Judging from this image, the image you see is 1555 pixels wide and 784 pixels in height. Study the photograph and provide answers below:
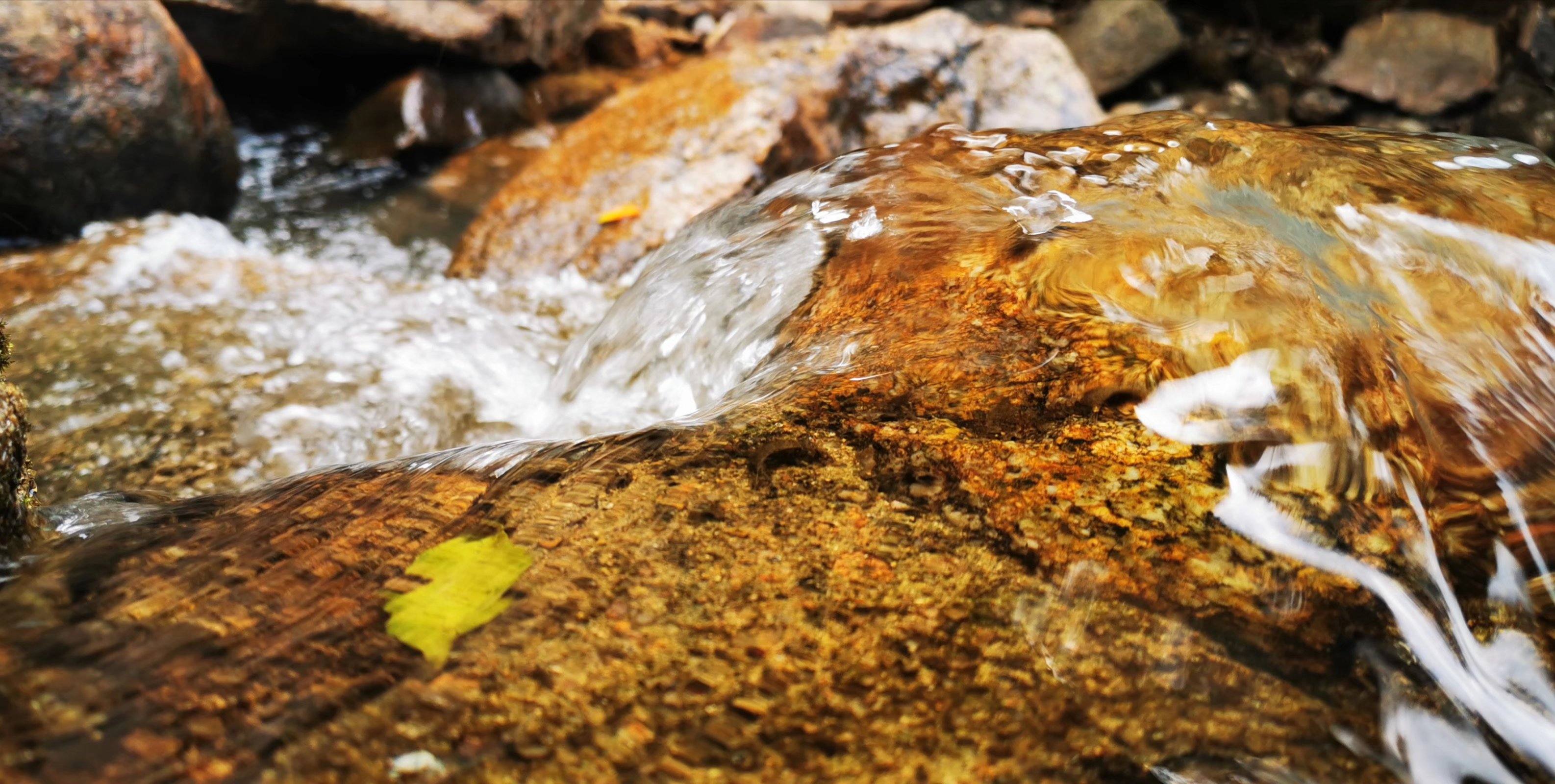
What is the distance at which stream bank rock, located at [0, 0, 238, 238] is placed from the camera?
13.3ft

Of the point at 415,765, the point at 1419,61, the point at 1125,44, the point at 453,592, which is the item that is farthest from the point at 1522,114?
the point at 415,765

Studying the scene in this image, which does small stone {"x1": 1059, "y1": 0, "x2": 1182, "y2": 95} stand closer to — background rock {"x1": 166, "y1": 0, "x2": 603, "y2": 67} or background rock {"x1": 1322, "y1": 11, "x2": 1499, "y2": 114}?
background rock {"x1": 1322, "y1": 11, "x2": 1499, "y2": 114}

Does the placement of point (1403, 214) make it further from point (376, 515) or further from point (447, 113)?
point (447, 113)

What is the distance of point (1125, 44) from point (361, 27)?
A: 633 centimetres

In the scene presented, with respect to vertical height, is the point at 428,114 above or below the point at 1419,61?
above

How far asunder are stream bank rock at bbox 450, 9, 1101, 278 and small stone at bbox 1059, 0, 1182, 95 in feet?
8.08

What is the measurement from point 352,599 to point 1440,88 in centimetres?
905

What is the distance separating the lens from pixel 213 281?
412 centimetres

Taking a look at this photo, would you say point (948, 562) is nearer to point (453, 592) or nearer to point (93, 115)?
point (453, 592)

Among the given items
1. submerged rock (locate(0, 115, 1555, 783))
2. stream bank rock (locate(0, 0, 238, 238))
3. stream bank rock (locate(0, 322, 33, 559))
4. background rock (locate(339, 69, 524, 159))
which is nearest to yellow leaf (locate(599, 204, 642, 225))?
stream bank rock (locate(0, 0, 238, 238))

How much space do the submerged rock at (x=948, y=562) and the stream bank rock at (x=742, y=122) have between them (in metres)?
2.60

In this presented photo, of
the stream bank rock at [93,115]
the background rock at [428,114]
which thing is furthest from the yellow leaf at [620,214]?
the background rock at [428,114]

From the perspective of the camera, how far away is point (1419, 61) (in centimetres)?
750

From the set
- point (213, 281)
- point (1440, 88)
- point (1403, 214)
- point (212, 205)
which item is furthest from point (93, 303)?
point (1440, 88)
